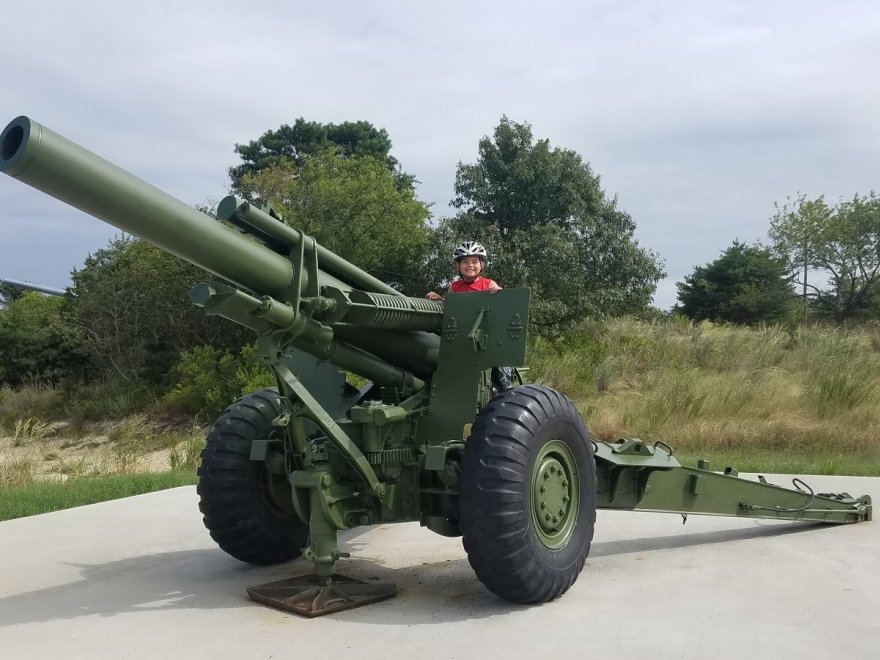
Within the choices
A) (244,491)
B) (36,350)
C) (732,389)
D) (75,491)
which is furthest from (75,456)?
(244,491)

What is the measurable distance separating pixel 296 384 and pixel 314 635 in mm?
1168

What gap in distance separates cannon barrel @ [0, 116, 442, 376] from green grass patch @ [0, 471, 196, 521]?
4181mm

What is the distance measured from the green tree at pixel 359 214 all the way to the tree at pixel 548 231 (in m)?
0.79

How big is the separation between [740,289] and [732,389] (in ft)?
67.5

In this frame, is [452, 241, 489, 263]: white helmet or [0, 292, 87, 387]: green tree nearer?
[452, 241, 489, 263]: white helmet

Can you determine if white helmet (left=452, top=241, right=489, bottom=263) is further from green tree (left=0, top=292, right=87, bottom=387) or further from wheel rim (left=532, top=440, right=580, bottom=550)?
green tree (left=0, top=292, right=87, bottom=387)

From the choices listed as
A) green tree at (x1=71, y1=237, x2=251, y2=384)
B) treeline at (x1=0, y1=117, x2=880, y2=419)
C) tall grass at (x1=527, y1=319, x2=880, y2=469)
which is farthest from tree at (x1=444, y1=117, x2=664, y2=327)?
green tree at (x1=71, y1=237, x2=251, y2=384)

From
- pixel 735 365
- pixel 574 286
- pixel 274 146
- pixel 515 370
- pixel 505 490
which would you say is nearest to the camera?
pixel 505 490

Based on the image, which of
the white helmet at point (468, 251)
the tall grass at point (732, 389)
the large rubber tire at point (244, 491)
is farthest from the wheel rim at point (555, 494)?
the tall grass at point (732, 389)

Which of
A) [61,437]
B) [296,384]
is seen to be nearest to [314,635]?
[296,384]

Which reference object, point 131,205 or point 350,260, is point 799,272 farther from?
point 131,205

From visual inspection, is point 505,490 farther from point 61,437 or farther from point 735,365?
point 61,437

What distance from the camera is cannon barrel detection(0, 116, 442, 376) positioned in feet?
10.9

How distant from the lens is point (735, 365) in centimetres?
1481
